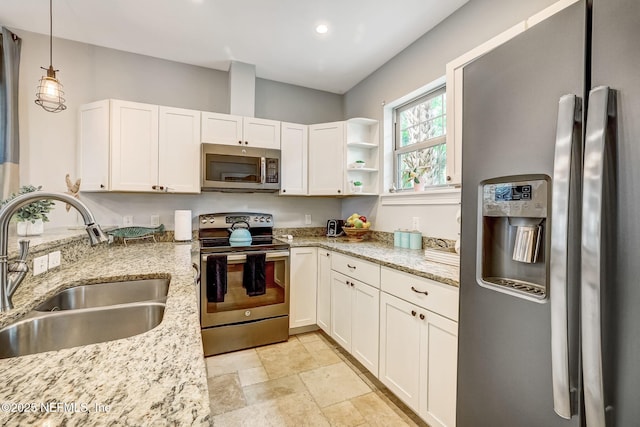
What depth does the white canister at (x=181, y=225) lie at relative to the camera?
8.81 ft

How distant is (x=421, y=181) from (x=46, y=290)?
2.50m

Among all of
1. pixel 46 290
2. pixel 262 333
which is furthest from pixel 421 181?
pixel 46 290

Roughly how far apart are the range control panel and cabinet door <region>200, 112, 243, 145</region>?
2.47 ft

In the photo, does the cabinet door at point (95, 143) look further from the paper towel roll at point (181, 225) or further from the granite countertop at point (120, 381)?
the granite countertop at point (120, 381)

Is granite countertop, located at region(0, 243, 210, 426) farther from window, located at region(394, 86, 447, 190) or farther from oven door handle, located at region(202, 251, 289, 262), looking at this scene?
window, located at region(394, 86, 447, 190)

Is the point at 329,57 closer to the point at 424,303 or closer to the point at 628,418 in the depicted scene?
the point at 424,303

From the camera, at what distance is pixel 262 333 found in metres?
2.51

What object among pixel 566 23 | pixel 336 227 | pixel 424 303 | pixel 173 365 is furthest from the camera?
pixel 336 227

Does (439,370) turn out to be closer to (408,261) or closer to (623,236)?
(408,261)

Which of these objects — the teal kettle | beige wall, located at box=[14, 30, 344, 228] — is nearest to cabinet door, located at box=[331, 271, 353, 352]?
the teal kettle

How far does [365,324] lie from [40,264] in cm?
189

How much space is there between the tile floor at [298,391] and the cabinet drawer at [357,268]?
2.34 ft

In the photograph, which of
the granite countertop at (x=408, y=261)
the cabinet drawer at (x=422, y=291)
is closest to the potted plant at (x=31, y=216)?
the granite countertop at (x=408, y=261)

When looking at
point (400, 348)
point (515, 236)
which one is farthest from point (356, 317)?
point (515, 236)
